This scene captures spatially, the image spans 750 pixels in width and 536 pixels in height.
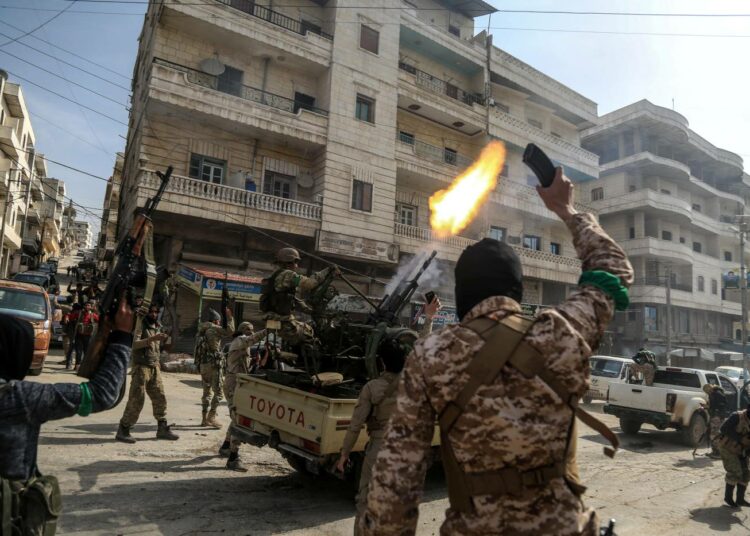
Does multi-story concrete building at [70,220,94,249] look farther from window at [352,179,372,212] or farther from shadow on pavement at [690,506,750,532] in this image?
shadow on pavement at [690,506,750,532]

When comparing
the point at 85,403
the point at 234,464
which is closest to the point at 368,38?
the point at 234,464

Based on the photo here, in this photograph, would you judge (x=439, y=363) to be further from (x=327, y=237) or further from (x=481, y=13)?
(x=481, y=13)

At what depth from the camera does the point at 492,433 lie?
1.59 metres

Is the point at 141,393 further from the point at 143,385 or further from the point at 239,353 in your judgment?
the point at 239,353

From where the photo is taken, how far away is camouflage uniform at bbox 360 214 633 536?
5.16ft

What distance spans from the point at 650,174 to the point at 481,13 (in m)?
19.4

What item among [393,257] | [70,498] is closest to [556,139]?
[393,257]

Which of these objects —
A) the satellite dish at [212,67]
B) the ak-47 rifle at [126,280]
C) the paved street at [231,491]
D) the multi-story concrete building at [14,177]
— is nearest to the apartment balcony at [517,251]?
the satellite dish at [212,67]

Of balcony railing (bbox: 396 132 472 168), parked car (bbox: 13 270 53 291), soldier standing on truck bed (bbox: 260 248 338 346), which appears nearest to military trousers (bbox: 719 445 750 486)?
soldier standing on truck bed (bbox: 260 248 338 346)

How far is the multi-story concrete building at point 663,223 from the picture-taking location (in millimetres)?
33531

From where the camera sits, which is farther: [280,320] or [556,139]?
[556,139]

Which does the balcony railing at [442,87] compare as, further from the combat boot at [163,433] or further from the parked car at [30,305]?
the combat boot at [163,433]

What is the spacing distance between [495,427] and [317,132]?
18.2 metres

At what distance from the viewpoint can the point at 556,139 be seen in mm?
26938
